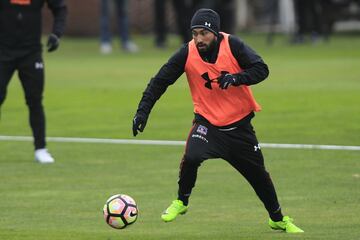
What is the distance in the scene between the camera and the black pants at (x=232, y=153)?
9.52m

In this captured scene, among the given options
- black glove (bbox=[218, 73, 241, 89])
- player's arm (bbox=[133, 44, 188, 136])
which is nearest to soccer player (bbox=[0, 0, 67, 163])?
player's arm (bbox=[133, 44, 188, 136])

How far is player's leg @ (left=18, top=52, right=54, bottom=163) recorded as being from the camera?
46.2ft

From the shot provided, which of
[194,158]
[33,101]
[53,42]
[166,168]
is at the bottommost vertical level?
[166,168]

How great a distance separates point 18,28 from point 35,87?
0.79 metres

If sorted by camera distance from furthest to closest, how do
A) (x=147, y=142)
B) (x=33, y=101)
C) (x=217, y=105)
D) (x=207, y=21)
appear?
1. (x=147, y=142)
2. (x=33, y=101)
3. (x=217, y=105)
4. (x=207, y=21)

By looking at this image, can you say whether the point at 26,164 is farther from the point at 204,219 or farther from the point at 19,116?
the point at 19,116

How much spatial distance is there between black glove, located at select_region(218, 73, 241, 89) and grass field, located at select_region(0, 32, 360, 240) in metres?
1.33

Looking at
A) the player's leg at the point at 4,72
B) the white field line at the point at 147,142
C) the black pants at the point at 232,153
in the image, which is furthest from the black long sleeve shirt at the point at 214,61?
the white field line at the point at 147,142

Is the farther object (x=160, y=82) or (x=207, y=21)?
(x=160, y=82)

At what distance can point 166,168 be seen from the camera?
14.0 m

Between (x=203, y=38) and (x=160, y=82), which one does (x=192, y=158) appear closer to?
(x=160, y=82)

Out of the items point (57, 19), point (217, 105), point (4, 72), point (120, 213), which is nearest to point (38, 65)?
point (4, 72)

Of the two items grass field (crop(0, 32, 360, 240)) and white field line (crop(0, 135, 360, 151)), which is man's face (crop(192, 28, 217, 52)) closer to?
grass field (crop(0, 32, 360, 240))

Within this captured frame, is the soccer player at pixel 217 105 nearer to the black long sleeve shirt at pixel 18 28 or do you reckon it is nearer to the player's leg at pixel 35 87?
the player's leg at pixel 35 87
